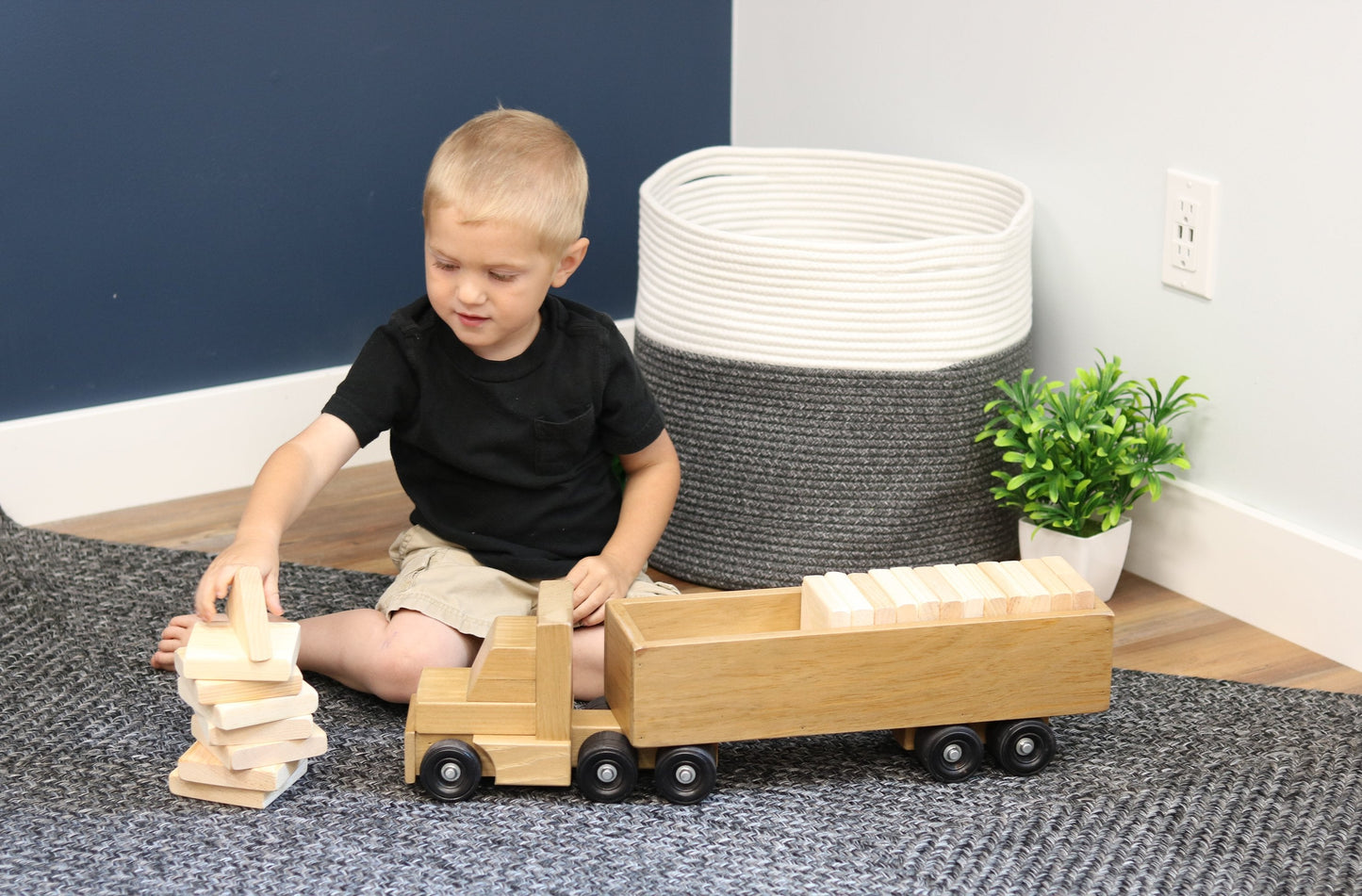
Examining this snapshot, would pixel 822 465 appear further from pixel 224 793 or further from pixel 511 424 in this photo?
pixel 224 793

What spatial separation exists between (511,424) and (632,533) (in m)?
0.14

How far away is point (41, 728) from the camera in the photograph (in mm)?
1211

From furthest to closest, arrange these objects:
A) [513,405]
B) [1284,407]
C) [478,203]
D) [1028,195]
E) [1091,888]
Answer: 1. [1028,195]
2. [1284,407]
3. [513,405]
4. [478,203]
5. [1091,888]

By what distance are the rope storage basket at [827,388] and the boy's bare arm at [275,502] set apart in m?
0.43

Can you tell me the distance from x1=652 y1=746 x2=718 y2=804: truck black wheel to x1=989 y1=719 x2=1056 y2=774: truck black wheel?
0.22 meters

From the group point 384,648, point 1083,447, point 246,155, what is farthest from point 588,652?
point 246,155

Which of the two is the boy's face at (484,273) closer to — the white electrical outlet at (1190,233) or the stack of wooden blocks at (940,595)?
the stack of wooden blocks at (940,595)

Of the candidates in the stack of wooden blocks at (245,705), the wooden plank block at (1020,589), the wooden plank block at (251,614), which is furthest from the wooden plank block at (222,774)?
the wooden plank block at (1020,589)

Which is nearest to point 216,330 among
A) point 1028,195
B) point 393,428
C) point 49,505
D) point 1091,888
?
point 49,505

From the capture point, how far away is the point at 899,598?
1.10m

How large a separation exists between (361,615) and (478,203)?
37cm

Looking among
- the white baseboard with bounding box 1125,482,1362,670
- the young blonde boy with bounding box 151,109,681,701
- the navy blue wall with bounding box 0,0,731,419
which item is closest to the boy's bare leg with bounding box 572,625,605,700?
the young blonde boy with bounding box 151,109,681,701

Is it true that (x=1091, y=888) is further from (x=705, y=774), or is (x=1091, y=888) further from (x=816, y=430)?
(x=816, y=430)

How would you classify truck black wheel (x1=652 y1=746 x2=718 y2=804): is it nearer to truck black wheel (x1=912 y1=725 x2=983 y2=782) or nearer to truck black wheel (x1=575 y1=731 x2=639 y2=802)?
truck black wheel (x1=575 y1=731 x2=639 y2=802)
